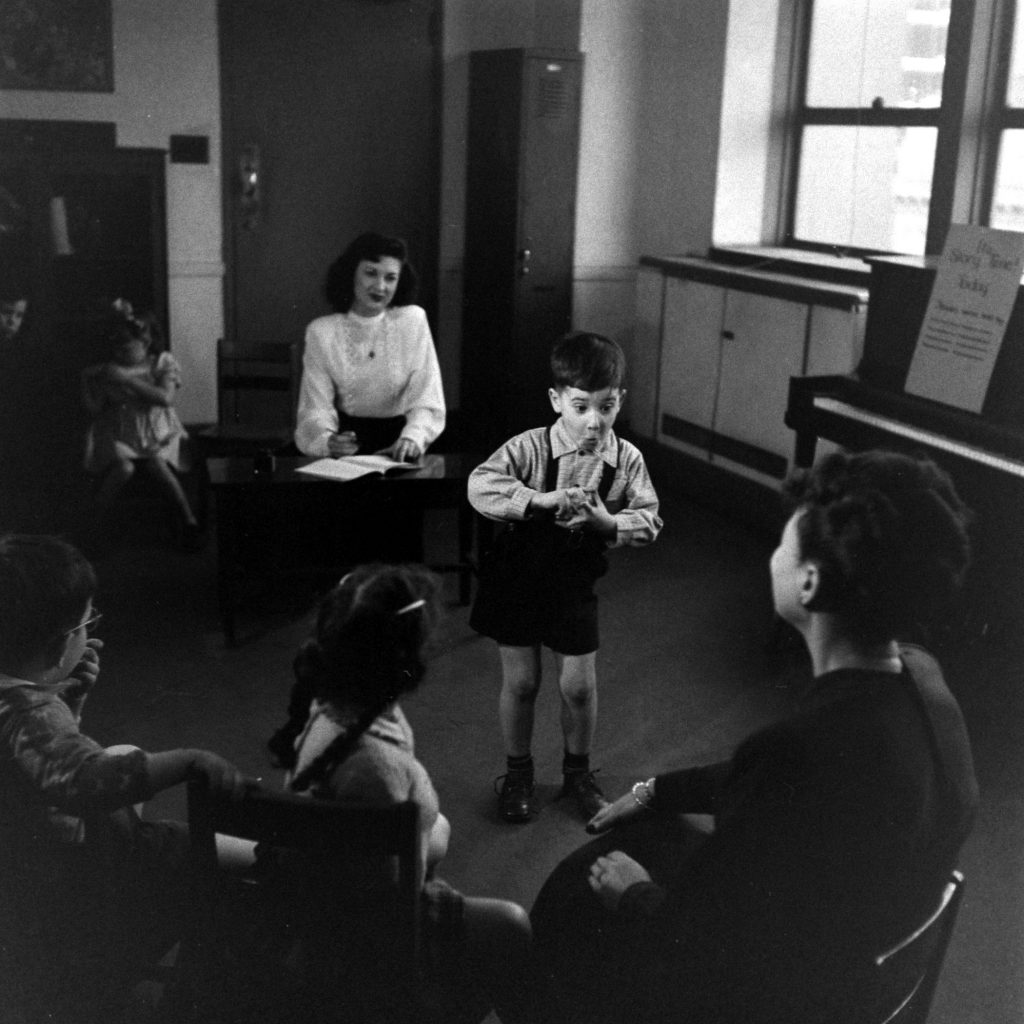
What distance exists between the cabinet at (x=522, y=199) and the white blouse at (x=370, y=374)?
2.27 meters

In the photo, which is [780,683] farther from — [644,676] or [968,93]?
Result: [968,93]

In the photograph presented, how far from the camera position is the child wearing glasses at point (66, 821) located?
50.1 inches

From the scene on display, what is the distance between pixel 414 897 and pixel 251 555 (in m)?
1.38

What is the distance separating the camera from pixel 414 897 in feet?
3.83

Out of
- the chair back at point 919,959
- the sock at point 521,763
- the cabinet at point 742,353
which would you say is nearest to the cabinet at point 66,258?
the cabinet at point 742,353

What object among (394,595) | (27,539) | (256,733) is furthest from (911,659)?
(256,733)

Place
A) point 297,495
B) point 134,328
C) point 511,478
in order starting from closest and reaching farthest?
point 511,478
point 297,495
point 134,328

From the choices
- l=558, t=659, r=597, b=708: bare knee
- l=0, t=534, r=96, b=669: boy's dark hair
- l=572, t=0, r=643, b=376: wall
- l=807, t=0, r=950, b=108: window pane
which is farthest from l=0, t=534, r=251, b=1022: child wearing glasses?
l=807, t=0, r=950, b=108: window pane

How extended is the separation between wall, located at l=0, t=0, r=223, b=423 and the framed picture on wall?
0.11 feet

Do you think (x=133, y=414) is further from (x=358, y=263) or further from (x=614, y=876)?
(x=614, y=876)

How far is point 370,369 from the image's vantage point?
2311 mm

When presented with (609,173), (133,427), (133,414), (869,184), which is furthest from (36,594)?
(869,184)

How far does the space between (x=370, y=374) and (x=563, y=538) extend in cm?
63

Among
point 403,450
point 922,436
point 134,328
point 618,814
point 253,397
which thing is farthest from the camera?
point 253,397
